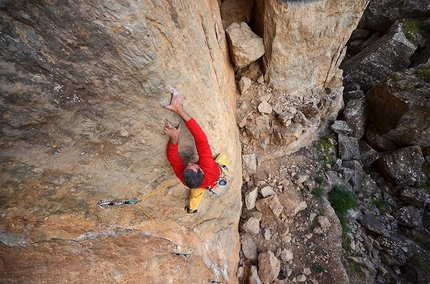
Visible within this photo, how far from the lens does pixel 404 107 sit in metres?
7.48

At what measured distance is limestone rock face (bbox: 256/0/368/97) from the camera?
17.7 ft

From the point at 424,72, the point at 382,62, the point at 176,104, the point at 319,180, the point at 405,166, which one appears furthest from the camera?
the point at 382,62

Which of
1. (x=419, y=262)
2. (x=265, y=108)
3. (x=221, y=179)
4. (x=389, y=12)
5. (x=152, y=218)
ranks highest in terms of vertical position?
(x=389, y=12)

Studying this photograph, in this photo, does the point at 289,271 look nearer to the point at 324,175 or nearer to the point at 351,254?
the point at 351,254

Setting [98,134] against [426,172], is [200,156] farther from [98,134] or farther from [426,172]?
[426,172]

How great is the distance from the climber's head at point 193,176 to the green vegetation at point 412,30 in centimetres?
1256

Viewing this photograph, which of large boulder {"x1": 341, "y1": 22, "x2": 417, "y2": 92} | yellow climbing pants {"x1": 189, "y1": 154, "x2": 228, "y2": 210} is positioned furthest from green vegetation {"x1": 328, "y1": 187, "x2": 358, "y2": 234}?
large boulder {"x1": 341, "y1": 22, "x2": 417, "y2": 92}

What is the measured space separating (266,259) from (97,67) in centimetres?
513

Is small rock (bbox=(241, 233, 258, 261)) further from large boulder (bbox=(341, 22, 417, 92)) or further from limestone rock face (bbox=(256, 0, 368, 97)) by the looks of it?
large boulder (bbox=(341, 22, 417, 92))

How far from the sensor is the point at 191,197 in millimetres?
3830

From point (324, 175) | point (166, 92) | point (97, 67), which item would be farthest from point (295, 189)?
point (97, 67)

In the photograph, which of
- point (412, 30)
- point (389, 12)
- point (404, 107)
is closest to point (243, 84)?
point (404, 107)

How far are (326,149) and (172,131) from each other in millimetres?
6084

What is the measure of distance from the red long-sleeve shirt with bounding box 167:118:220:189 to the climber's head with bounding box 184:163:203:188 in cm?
20
